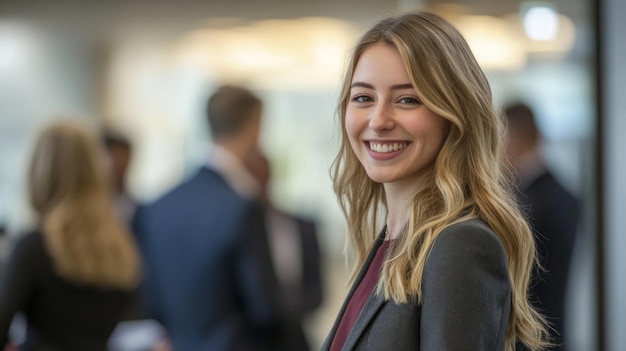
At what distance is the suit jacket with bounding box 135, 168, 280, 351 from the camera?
4.07 m

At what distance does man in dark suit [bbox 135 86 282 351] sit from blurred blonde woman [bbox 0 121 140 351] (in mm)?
280

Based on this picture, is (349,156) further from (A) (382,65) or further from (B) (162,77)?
(B) (162,77)

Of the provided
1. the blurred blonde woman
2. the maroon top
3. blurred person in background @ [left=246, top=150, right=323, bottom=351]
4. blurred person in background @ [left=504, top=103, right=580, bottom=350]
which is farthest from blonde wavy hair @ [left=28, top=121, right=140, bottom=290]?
the maroon top

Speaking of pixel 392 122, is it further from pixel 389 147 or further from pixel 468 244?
pixel 468 244

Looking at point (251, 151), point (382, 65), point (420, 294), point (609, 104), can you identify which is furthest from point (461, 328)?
point (609, 104)

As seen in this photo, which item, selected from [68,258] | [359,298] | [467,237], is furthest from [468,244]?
[68,258]

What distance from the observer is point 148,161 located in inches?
306

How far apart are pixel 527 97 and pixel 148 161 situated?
2881mm

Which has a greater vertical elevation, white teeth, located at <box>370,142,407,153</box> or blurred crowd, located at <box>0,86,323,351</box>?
white teeth, located at <box>370,142,407,153</box>

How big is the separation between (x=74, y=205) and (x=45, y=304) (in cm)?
35

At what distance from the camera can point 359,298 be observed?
188 cm

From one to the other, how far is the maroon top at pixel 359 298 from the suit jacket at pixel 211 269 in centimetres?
213

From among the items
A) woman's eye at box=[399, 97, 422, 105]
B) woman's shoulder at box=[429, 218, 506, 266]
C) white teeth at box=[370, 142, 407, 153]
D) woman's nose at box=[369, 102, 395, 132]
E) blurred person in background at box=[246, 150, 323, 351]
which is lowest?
blurred person in background at box=[246, 150, 323, 351]

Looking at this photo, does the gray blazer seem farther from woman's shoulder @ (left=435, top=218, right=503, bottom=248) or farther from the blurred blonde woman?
the blurred blonde woman
